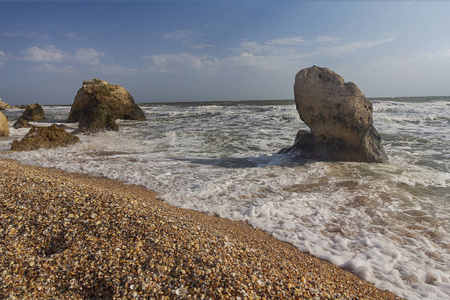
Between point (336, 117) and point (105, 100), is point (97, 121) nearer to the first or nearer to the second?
point (105, 100)

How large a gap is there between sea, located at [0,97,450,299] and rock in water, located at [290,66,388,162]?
0.41m

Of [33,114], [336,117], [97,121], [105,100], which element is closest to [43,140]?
[97,121]

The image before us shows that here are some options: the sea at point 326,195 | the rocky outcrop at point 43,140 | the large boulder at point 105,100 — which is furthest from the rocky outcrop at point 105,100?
the sea at point 326,195

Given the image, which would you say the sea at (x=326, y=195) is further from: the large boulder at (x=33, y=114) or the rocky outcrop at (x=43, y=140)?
the large boulder at (x=33, y=114)

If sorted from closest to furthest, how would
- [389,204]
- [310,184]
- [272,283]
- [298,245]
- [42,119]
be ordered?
[272,283] < [298,245] < [389,204] < [310,184] < [42,119]

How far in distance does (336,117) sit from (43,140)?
8279 mm

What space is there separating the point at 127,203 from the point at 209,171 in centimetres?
291

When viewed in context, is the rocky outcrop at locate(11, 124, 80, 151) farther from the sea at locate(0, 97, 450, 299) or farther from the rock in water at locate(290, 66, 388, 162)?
the rock in water at locate(290, 66, 388, 162)

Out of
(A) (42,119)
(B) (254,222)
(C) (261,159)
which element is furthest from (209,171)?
(A) (42,119)

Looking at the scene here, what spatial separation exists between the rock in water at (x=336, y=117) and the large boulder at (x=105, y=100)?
11.7 meters

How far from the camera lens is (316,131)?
21.4 feet

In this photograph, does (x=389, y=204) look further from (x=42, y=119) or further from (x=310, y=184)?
(x=42, y=119)

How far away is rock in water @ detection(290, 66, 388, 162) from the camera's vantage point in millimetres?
6117

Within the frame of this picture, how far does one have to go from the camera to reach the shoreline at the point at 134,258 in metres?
1.85
